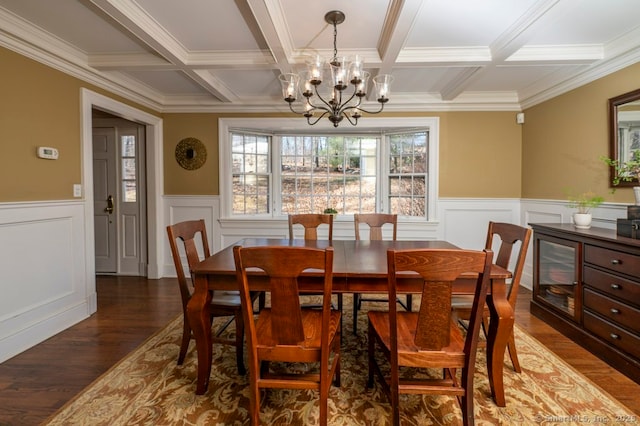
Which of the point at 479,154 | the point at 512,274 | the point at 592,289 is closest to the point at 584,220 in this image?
the point at 592,289

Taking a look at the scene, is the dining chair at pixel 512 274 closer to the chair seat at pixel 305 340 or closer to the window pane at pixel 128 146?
the chair seat at pixel 305 340

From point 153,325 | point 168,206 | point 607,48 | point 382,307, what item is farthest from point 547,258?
point 168,206

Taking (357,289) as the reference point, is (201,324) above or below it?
below

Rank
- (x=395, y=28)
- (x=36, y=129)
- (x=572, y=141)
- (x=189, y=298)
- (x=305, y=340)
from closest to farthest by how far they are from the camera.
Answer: (x=305, y=340) → (x=189, y=298) → (x=395, y=28) → (x=36, y=129) → (x=572, y=141)

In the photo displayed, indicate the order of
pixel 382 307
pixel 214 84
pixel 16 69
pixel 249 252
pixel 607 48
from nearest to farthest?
pixel 249 252 → pixel 16 69 → pixel 607 48 → pixel 382 307 → pixel 214 84

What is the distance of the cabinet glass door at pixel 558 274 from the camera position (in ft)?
8.37

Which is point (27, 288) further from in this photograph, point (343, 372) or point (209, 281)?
point (343, 372)

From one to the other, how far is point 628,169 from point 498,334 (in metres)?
2.04

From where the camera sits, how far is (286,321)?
56.1 inches

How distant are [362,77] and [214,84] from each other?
77.6 inches

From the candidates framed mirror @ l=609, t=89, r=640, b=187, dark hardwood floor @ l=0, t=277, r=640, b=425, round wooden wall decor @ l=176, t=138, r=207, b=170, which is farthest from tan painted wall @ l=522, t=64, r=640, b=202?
round wooden wall decor @ l=176, t=138, r=207, b=170

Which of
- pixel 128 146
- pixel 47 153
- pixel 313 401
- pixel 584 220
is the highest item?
pixel 128 146

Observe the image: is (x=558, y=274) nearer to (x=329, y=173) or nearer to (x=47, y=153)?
(x=329, y=173)

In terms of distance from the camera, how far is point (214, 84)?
3.38 m
